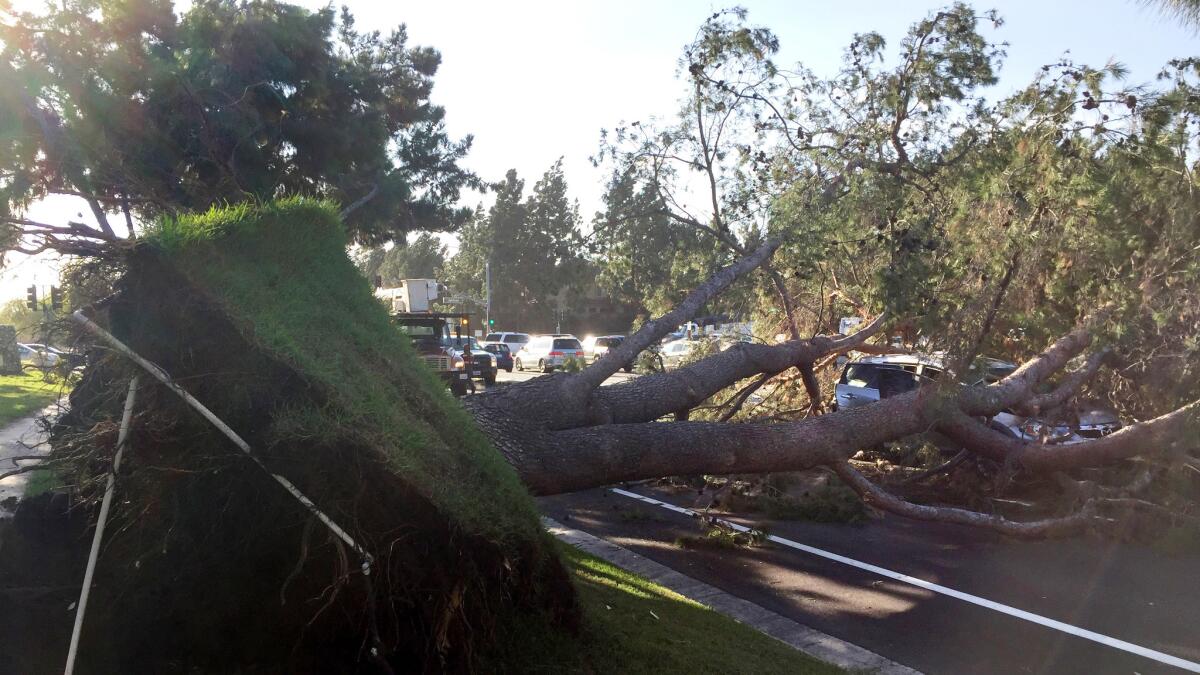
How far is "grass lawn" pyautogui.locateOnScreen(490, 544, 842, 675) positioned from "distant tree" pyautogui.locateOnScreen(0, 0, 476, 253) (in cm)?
558

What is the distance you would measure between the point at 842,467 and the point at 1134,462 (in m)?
4.42

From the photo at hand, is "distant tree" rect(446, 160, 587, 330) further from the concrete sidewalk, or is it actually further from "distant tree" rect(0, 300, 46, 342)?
"distant tree" rect(0, 300, 46, 342)

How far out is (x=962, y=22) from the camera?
10.4 m

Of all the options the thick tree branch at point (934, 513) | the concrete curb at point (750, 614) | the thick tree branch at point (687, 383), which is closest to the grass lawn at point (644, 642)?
the concrete curb at point (750, 614)

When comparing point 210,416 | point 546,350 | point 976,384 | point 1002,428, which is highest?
point 546,350

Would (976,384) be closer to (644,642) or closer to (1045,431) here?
(1045,431)

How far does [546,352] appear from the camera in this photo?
38.2m

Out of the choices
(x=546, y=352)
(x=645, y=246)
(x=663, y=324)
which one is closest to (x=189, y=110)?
(x=645, y=246)

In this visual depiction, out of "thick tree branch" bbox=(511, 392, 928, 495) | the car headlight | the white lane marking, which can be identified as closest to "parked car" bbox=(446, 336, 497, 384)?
the white lane marking

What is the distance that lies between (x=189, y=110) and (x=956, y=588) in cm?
1137

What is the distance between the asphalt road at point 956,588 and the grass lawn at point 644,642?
3.48 feet

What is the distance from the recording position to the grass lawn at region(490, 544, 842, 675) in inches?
174

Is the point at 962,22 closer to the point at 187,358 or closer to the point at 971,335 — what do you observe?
the point at 971,335

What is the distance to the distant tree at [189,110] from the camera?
11.4m
